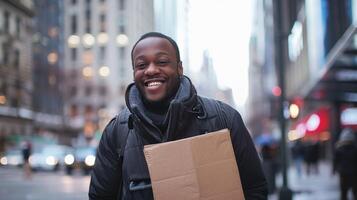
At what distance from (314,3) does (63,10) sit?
42.3 meters

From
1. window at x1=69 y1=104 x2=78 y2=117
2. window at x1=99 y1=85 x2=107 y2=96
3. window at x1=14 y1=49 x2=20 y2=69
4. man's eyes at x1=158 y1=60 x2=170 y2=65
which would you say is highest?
window at x1=14 y1=49 x2=20 y2=69

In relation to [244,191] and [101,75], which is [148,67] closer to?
[244,191]

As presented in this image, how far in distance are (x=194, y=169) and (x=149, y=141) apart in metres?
0.30

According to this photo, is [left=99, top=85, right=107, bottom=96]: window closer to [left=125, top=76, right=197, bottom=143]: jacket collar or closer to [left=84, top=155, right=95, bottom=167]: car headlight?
[left=84, top=155, right=95, bottom=167]: car headlight

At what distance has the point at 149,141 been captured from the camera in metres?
2.58

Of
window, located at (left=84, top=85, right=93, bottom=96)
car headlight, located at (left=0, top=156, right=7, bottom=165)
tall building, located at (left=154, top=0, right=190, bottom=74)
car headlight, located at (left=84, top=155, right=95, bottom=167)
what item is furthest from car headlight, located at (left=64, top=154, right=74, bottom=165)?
window, located at (left=84, top=85, right=93, bottom=96)

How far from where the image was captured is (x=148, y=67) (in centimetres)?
260

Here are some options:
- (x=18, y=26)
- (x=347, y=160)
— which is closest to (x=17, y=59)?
(x=18, y=26)

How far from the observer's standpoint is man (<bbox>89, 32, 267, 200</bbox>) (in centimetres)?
255

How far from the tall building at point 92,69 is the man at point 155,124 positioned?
213 feet

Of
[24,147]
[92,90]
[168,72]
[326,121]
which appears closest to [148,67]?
[168,72]

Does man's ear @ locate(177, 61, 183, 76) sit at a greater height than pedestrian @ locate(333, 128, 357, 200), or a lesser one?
greater

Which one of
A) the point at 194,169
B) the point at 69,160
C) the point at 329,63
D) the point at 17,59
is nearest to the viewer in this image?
the point at 194,169

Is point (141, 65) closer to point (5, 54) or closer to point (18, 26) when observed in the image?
point (5, 54)
